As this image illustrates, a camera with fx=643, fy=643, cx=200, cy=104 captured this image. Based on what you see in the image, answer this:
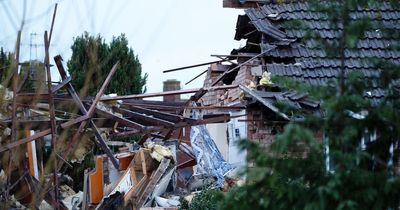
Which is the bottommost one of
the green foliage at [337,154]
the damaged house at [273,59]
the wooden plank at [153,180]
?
the wooden plank at [153,180]

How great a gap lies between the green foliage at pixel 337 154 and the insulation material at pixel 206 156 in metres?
9.82

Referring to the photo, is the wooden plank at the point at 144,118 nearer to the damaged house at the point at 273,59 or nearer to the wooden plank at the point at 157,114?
the wooden plank at the point at 157,114

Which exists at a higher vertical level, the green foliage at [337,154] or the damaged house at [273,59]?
the damaged house at [273,59]

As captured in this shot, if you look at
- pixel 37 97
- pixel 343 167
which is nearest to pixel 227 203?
pixel 343 167

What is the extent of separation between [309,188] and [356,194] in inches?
13.4

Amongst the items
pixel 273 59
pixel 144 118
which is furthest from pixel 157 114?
pixel 273 59

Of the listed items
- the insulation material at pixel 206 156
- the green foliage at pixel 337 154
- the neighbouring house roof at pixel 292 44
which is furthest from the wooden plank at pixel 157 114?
the green foliage at pixel 337 154

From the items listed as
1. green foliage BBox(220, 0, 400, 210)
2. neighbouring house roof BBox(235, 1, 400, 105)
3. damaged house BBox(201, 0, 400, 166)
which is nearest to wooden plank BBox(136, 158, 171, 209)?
damaged house BBox(201, 0, 400, 166)

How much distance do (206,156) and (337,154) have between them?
10.9 m

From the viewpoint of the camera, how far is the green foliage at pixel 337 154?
13.0 feet

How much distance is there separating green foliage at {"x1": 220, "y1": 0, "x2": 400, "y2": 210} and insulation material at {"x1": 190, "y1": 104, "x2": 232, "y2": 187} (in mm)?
9816

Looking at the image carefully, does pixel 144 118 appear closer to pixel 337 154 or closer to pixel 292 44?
pixel 292 44

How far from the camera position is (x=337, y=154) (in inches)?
157

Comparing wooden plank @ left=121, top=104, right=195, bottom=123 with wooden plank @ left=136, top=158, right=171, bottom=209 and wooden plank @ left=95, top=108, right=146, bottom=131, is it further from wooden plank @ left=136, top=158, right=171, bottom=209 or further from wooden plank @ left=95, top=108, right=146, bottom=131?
wooden plank @ left=136, top=158, right=171, bottom=209
